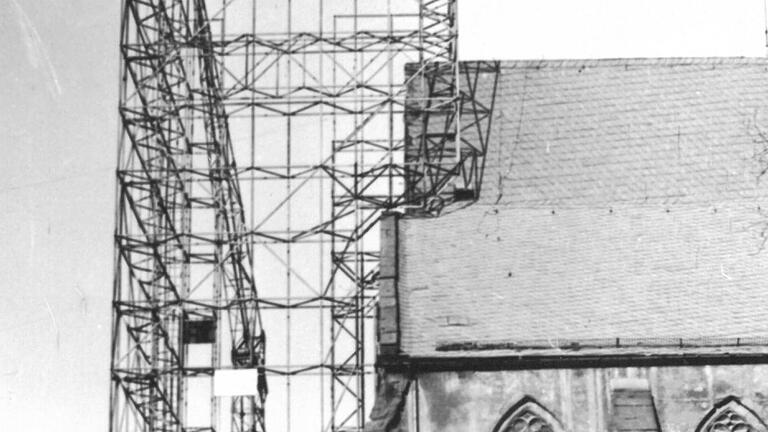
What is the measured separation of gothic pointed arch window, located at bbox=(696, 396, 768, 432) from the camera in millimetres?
22859

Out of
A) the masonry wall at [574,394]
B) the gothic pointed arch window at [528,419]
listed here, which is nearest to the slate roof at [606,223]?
the masonry wall at [574,394]

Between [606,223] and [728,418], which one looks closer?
[728,418]

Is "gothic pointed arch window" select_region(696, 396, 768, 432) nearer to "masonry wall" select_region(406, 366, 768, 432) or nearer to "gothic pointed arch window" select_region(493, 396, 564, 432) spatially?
"masonry wall" select_region(406, 366, 768, 432)

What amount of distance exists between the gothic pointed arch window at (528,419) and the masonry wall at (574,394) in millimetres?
85

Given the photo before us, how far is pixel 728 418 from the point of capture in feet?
75.2

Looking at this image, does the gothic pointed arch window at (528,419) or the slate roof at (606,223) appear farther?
the slate roof at (606,223)

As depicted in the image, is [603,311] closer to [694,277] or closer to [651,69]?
[694,277]

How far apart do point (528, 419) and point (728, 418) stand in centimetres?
335

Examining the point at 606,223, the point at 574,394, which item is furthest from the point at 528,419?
the point at 606,223

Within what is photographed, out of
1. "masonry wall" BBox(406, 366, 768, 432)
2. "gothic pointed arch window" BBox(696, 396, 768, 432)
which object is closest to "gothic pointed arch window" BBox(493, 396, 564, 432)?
"masonry wall" BBox(406, 366, 768, 432)

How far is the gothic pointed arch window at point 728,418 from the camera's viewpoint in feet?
75.0

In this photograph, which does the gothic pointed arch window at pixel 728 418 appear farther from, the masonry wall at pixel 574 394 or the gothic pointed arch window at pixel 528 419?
the gothic pointed arch window at pixel 528 419

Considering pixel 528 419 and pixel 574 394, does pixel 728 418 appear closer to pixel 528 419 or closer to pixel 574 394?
pixel 574 394

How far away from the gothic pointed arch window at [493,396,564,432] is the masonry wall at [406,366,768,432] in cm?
8
